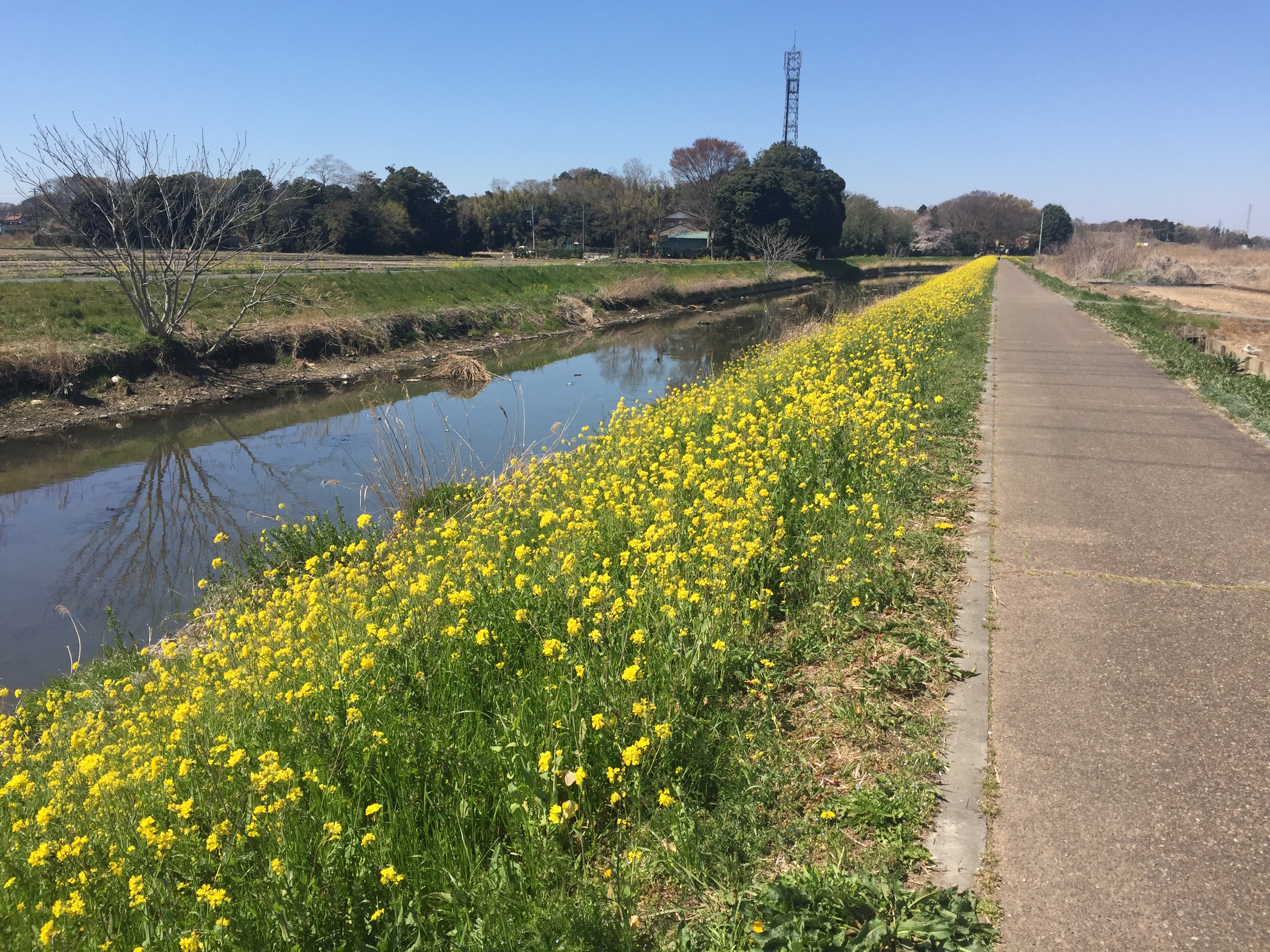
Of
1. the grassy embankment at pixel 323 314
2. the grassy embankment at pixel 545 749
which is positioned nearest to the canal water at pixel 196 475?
the grassy embankment at pixel 545 749

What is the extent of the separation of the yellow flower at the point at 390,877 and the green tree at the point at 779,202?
59160 millimetres

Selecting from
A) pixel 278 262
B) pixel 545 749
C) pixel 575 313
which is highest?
pixel 278 262

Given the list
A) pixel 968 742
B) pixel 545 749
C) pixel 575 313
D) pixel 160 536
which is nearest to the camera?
pixel 545 749

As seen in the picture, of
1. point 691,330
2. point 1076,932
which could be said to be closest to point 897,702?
point 1076,932

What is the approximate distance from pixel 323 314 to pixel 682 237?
5732cm

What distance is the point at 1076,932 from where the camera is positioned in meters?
2.28

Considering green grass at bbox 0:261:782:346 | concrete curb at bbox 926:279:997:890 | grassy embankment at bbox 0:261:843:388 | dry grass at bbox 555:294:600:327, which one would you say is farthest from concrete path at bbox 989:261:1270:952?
dry grass at bbox 555:294:600:327

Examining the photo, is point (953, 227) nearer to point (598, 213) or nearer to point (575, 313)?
point (598, 213)

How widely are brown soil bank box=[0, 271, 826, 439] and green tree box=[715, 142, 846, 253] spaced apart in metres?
30.9

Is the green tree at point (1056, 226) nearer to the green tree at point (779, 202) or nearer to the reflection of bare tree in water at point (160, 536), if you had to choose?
the green tree at point (779, 202)

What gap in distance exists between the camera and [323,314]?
72.6 feet

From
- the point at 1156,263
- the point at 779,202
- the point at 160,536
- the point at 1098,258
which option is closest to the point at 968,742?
the point at 160,536

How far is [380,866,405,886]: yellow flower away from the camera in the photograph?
2297 millimetres

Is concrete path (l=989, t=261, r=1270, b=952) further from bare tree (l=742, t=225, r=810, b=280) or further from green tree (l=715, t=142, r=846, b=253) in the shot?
green tree (l=715, t=142, r=846, b=253)
